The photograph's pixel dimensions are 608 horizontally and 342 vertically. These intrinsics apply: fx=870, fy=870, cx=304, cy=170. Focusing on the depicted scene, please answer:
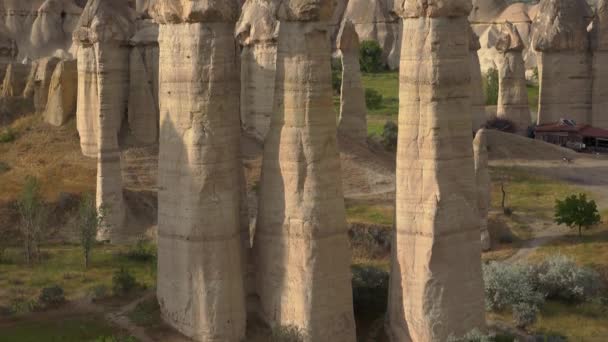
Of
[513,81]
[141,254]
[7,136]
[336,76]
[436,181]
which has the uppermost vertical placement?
[336,76]

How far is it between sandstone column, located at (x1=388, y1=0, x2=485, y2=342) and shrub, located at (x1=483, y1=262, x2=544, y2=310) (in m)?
4.41

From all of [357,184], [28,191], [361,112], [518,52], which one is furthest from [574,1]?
[28,191]

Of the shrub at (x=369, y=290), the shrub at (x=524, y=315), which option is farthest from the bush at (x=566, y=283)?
the shrub at (x=369, y=290)

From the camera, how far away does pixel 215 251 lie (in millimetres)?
17609

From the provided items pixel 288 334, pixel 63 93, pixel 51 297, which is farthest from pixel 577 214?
pixel 63 93

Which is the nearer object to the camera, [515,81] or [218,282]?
[218,282]

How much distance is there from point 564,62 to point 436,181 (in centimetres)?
3051

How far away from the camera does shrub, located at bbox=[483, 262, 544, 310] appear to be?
2217 cm

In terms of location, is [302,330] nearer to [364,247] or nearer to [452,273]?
[452,273]

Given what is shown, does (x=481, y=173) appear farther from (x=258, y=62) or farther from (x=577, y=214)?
(x=258, y=62)

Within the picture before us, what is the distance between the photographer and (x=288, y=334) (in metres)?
17.6

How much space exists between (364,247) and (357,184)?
7628mm

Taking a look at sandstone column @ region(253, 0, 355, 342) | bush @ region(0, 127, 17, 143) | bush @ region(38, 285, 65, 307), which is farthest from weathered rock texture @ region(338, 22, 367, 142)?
bush @ region(38, 285, 65, 307)

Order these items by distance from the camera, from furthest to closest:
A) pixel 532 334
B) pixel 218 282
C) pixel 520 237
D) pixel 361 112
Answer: pixel 361 112, pixel 520 237, pixel 532 334, pixel 218 282
